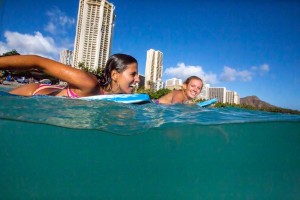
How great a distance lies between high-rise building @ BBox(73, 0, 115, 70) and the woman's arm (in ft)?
215

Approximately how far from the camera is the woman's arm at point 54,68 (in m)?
2.29

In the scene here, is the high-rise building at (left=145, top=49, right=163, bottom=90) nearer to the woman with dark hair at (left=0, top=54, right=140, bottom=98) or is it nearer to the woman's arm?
the woman with dark hair at (left=0, top=54, right=140, bottom=98)

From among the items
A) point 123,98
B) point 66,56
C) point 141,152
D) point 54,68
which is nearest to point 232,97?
point 66,56

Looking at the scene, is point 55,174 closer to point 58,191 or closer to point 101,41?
point 58,191

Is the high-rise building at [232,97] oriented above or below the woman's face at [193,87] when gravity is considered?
above

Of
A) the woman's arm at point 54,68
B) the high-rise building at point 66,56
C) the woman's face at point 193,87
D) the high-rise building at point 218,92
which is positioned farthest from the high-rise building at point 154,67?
the woman's arm at point 54,68

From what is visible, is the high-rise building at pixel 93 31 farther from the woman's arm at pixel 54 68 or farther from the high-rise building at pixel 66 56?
the woman's arm at pixel 54 68

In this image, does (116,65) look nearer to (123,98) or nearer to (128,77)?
(128,77)

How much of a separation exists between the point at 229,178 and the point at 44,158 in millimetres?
5086

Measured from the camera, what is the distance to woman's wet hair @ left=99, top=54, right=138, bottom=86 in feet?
11.8

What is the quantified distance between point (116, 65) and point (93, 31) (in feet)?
230

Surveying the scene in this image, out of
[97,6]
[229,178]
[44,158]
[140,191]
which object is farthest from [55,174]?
[97,6]

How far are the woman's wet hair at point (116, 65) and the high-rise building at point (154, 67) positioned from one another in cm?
8738

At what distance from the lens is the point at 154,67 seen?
95.6 meters
